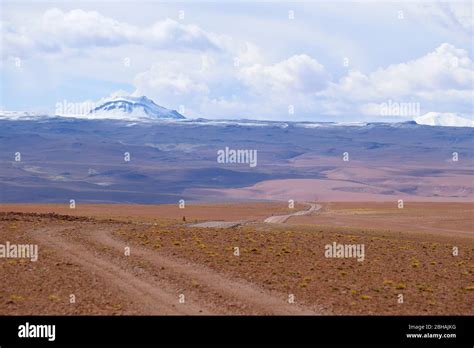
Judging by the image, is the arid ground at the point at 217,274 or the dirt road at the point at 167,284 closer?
the dirt road at the point at 167,284

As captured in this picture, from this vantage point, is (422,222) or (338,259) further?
(422,222)

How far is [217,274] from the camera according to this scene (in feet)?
72.3

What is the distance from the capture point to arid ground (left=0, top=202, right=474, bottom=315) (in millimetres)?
18234

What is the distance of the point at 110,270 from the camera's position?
71.2 feet

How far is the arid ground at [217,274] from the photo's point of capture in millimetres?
18234

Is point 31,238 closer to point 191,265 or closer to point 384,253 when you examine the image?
point 191,265

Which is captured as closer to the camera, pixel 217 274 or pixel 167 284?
pixel 167 284

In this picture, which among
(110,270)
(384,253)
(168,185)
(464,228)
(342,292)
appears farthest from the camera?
(168,185)

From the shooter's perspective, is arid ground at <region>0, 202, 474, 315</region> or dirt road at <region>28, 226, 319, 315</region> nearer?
dirt road at <region>28, 226, 319, 315</region>

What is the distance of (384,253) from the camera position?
28375mm

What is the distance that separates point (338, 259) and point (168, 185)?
156331mm

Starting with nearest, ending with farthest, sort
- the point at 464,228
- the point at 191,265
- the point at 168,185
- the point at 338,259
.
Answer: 1. the point at 191,265
2. the point at 338,259
3. the point at 464,228
4. the point at 168,185

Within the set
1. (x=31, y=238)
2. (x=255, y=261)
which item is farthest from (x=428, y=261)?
(x=31, y=238)
